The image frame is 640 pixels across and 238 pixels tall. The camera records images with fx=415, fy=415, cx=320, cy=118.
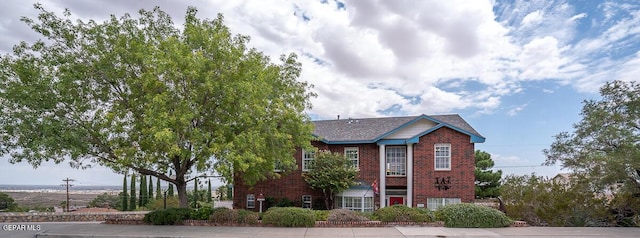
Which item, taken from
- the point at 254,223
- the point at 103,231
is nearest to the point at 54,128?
the point at 103,231

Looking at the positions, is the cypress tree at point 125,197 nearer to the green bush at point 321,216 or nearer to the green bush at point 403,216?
the green bush at point 321,216

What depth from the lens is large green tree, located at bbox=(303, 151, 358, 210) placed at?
69.2 feet

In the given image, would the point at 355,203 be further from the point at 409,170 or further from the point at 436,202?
the point at 436,202

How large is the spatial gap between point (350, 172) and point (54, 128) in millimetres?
13107

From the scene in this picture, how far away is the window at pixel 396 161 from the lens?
2272 cm

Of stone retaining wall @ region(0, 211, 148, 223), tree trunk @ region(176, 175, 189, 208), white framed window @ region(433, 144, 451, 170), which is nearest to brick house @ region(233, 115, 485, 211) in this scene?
white framed window @ region(433, 144, 451, 170)

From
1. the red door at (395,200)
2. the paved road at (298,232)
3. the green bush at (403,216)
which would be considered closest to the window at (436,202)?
the red door at (395,200)

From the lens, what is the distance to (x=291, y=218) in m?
15.4

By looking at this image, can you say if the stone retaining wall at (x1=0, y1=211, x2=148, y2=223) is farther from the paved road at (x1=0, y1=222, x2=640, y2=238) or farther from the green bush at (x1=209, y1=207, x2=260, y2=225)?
the green bush at (x1=209, y1=207, x2=260, y2=225)

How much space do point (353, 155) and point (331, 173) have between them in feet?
9.10

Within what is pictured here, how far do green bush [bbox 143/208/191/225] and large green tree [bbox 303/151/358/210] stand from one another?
7092 millimetres

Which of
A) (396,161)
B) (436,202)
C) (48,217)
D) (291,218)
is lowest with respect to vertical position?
(48,217)

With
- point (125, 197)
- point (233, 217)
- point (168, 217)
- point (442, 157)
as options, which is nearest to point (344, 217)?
point (233, 217)

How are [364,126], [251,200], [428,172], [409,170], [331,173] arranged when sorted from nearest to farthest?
[331,173] < [428,172] < [409,170] < [251,200] < [364,126]
